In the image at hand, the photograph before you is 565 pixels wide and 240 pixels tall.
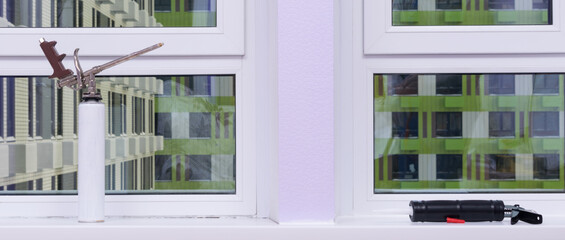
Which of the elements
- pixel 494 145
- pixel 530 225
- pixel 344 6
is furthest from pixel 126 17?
pixel 530 225

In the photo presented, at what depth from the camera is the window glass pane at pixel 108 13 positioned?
1836 millimetres

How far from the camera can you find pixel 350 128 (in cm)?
182

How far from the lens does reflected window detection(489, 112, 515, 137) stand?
1838 mm

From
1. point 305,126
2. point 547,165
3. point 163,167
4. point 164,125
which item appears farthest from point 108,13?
point 547,165

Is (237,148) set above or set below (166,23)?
below

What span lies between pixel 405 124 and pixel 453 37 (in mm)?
259

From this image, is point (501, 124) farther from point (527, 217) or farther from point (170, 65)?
point (170, 65)

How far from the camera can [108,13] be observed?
6.05 feet

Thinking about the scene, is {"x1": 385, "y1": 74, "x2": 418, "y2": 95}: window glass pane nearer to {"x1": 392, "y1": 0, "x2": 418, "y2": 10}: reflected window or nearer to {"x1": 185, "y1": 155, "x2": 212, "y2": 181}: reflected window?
{"x1": 392, "y1": 0, "x2": 418, "y2": 10}: reflected window

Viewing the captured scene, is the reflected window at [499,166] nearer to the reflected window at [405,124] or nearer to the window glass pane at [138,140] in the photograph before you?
the reflected window at [405,124]

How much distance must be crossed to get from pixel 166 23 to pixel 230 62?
0.20 m

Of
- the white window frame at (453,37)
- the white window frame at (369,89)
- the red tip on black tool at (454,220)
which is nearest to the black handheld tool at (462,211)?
the red tip on black tool at (454,220)

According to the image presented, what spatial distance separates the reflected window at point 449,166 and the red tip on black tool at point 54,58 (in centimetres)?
99

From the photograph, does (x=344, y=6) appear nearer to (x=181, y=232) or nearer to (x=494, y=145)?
(x=494, y=145)
